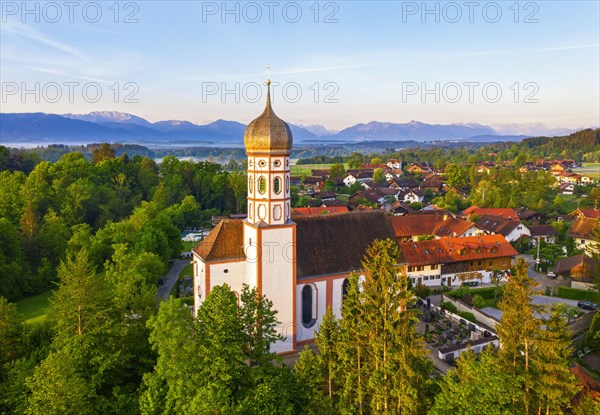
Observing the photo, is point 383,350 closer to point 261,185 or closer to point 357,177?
point 261,185

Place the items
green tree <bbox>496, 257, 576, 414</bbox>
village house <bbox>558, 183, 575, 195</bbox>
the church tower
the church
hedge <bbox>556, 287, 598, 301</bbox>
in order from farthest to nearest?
1. village house <bbox>558, 183, 575, 195</bbox>
2. hedge <bbox>556, 287, 598, 301</bbox>
3. the church
4. the church tower
5. green tree <bbox>496, 257, 576, 414</bbox>

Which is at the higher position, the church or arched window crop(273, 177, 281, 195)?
arched window crop(273, 177, 281, 195)

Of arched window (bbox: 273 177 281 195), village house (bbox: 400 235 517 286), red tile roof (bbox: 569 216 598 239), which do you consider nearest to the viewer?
arched window (bbox: 273 177 281 195)

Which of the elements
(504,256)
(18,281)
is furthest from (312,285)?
(18,281)

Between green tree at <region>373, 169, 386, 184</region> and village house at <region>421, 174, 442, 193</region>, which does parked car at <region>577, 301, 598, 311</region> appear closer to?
village house at <region>421, 174, 442, 193</region>

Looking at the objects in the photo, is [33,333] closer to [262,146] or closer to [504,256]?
[262,146]

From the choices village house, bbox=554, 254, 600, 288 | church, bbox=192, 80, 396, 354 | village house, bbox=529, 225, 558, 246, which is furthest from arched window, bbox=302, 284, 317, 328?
village house, bbox=529, 225, 558, 246
